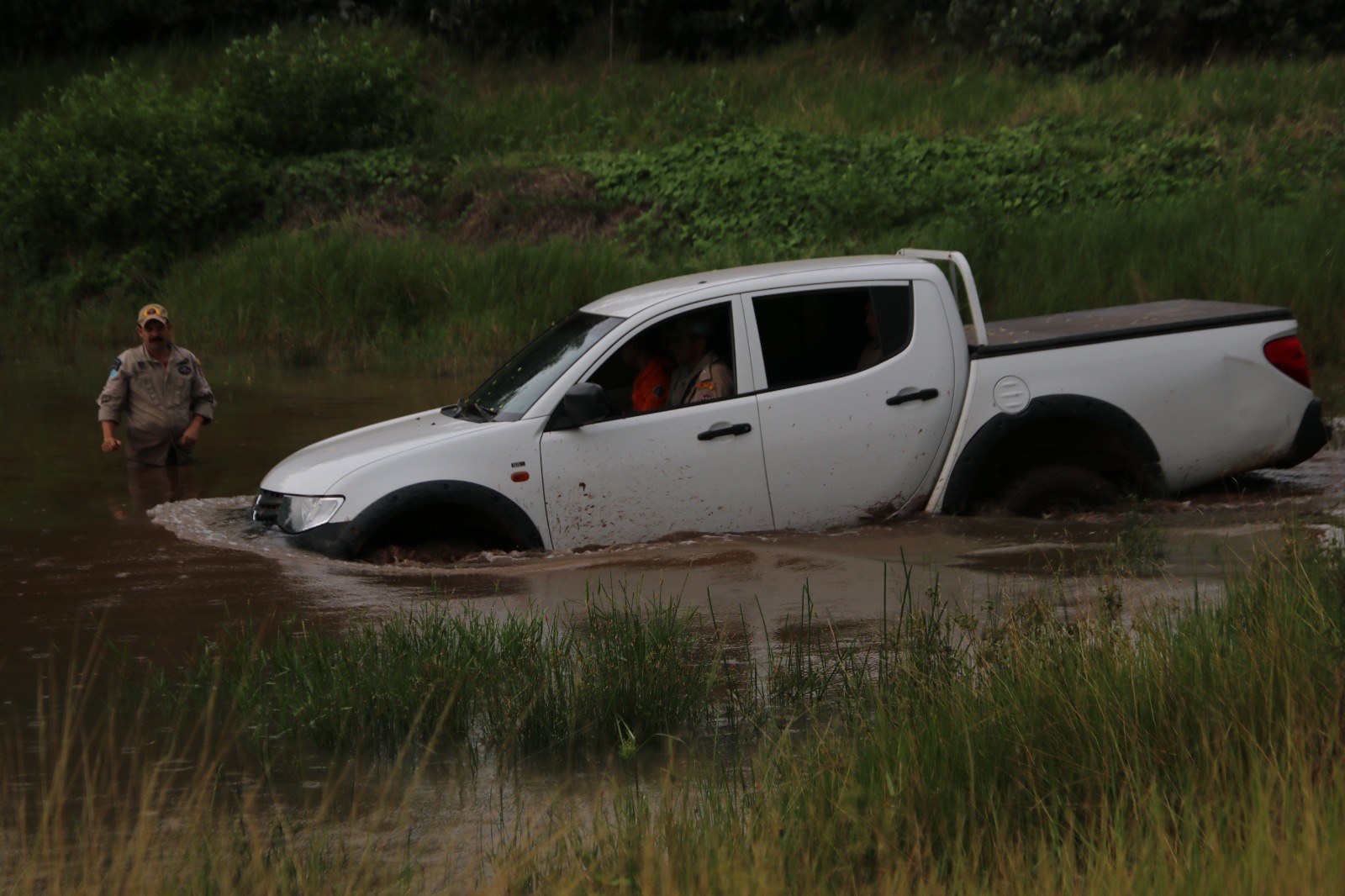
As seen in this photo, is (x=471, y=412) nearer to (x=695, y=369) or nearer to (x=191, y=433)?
(x=695, y=369)

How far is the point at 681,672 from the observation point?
5070mm

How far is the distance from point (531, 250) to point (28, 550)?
33.1 ft

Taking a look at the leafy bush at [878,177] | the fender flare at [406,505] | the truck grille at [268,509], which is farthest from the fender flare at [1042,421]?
the leafy bush at [878,177]

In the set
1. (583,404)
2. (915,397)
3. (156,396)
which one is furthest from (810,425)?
(156,396)

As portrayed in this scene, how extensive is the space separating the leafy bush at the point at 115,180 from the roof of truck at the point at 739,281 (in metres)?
14.9

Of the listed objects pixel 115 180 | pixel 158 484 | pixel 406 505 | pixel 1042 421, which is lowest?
pixel 406 505

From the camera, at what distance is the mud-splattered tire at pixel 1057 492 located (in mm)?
7836

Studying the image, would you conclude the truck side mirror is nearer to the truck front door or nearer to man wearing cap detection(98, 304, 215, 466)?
the truck front door

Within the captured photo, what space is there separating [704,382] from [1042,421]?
1907 mm

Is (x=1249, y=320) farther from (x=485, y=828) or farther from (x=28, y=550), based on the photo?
(x=28, y=550)

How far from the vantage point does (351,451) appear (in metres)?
7.50

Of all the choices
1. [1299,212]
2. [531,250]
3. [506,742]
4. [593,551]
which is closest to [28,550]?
[593,551]

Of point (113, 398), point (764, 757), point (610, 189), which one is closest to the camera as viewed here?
point (764, 757)

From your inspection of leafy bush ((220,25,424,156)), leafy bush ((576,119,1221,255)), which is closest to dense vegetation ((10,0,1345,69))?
leafy bush ((576,119,1221,255))
